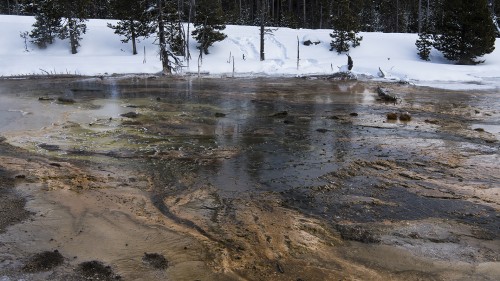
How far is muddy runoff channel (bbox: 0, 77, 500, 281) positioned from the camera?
15.9ft

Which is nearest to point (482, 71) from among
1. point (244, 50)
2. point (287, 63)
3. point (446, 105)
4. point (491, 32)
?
point (491, 32)

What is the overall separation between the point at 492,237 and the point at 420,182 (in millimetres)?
1971

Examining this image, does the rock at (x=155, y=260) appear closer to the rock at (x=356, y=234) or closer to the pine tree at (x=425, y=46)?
the rock at (x=356, y=234)

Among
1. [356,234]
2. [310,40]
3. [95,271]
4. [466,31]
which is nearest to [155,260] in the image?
[95,271]

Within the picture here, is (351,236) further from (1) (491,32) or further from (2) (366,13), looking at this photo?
(2) (366,13)

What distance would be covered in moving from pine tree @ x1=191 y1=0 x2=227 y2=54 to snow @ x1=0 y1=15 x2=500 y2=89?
3.95 ft

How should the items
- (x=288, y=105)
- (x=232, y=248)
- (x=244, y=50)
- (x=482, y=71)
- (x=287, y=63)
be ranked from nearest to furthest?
(x=232, y=248) < (x=288, y=105) < (x=482, y=71) < (x=287, y=63) < (x=244, y=50)

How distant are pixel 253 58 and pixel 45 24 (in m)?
14.7

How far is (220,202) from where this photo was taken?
6570mm

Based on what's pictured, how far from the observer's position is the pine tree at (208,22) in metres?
31.4

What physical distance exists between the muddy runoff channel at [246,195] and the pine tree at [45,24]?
2003 centimetres

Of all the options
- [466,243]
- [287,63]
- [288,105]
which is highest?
[287,63]

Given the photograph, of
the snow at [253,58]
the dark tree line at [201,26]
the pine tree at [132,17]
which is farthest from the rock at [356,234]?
the pine tree at [132,17]

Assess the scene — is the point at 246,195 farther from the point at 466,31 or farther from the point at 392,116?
the point at 466,31
